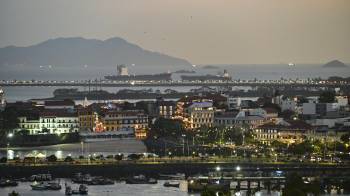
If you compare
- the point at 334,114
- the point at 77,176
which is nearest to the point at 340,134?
the point at 334,114

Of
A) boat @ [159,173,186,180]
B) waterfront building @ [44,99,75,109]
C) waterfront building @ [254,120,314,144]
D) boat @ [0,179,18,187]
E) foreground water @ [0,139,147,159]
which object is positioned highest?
waterfront building @ [44,99,75,109]

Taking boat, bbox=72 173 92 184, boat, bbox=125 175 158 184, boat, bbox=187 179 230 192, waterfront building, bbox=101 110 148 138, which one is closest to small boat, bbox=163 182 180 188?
boat, bbox=187 179 230 192

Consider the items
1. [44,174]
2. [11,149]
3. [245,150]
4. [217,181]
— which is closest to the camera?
[217,181]

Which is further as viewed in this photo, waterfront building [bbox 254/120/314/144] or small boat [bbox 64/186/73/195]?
waterfront building [bbox 254/120/314/144]

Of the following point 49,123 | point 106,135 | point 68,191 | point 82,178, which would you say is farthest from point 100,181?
point 49,123

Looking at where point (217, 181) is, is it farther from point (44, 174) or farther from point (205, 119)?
point (205, 119)

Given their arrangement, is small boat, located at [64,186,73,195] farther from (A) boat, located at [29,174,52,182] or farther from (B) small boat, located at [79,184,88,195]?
(A) boat, located at [29,174,52,182]
